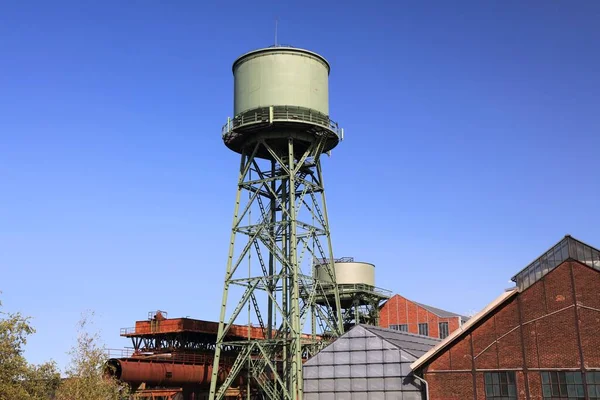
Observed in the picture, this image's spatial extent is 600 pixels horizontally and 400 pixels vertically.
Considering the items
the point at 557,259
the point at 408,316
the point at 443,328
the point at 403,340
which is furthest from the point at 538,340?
the point at 408,316

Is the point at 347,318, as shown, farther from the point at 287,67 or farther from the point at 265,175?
the point at 287,67

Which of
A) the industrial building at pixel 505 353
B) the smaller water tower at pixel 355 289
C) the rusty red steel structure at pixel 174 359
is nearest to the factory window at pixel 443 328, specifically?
the smaller water tower at pixel 355 289

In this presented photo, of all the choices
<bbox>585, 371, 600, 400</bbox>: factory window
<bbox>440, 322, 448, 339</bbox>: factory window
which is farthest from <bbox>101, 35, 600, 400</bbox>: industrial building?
<bbox>440, 322, 448, 339</bbox>: factory window

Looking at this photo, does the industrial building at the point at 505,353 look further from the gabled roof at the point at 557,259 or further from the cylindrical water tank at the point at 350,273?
the cylindrical water tank at the point at 350,273

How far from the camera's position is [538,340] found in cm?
3177

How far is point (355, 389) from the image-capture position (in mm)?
37500

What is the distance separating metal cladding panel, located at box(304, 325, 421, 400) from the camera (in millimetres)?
36000

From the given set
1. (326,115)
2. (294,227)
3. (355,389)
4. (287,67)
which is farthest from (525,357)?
(287,67)

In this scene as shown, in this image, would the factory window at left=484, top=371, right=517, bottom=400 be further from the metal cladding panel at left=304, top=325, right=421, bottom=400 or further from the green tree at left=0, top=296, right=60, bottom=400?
the green tree at left=0, top=296, right=60, bottom=400

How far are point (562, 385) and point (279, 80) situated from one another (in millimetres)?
23651

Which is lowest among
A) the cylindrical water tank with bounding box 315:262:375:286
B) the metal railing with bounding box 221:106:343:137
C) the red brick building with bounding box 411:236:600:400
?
the red brick building with bounding box 411:236:600:400

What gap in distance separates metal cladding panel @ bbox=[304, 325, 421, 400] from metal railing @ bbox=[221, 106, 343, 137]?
42.7ft

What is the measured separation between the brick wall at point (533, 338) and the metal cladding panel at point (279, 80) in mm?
17676

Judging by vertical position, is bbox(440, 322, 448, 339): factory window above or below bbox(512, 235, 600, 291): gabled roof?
above
